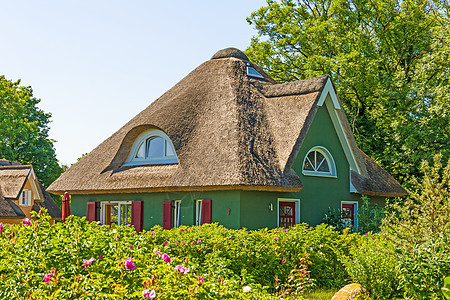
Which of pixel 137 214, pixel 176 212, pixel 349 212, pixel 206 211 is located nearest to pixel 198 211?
pixel 206 211

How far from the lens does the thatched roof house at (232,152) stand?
14969 millimetres

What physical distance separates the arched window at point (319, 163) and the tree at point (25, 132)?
24665mm

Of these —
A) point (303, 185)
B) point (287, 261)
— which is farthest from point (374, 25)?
point (287, 261)

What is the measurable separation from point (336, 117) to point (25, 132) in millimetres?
25376

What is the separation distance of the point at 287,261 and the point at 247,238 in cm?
110

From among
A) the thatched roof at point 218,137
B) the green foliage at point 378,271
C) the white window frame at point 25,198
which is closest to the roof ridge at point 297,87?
the thatched roof at point 218,137

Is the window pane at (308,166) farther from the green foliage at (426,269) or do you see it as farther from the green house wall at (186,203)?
the green foliage at (426,269)

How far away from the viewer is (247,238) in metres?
10.5

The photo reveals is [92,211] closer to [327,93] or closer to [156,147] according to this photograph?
[156,147]

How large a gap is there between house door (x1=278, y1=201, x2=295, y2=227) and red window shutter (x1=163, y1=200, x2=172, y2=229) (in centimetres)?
343

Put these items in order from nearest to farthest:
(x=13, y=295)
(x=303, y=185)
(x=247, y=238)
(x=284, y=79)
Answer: (x=13, y=295) < (x=247, y=238) < (x=303, y=185) < (x=284, y=79)

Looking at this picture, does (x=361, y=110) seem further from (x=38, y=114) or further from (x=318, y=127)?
(x=38, y=114)

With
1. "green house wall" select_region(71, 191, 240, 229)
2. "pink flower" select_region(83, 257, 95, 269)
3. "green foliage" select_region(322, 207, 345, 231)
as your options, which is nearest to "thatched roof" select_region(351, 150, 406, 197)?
"green foliage" select_region(322, 207, 345, 231)

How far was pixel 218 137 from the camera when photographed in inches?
620
